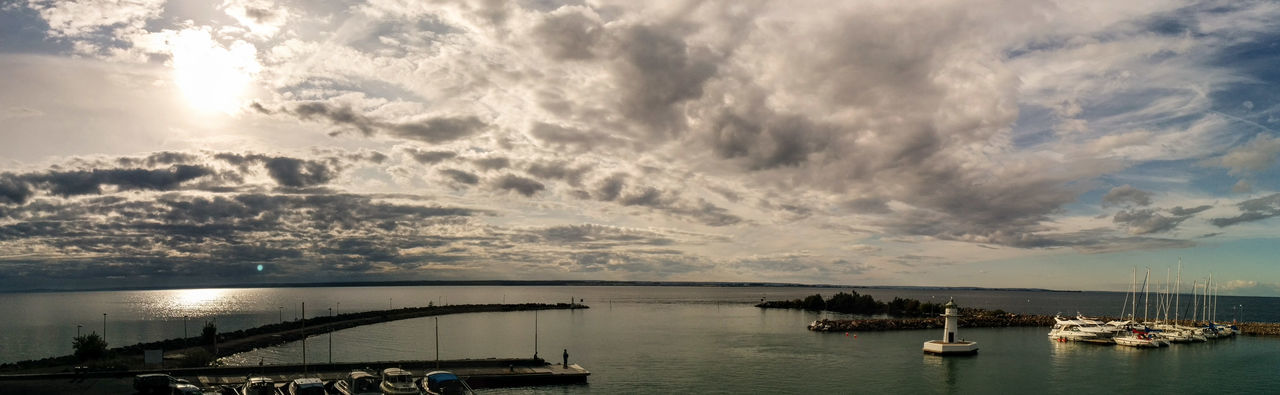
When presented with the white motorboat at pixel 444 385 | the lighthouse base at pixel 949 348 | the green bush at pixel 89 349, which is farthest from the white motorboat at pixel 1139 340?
the green bush at pixel 89 349

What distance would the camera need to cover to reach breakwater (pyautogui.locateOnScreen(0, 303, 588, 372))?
55.2 m

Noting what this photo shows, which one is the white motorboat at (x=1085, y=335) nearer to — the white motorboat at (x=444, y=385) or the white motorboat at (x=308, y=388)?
the white motorboat at (x=444, y=385)

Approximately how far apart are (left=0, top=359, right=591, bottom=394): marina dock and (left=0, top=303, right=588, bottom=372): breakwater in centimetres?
474

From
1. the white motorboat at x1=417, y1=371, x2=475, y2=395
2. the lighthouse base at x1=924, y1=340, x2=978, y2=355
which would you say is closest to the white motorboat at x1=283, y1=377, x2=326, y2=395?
the white motorboat at x1=417, y1=371, x2=475, y2=395

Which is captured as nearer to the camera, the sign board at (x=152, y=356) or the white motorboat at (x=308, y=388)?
the white motorboat at (x=308, y=388)

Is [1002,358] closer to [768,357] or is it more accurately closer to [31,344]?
[768,357]

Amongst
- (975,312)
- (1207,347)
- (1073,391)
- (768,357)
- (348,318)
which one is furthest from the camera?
(975,312)

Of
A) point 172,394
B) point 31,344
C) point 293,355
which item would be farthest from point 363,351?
point 31,344

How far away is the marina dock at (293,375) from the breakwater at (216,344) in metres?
4.74

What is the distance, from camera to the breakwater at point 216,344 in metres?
55.2

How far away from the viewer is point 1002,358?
82.4 meters

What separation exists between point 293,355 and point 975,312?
430 ft

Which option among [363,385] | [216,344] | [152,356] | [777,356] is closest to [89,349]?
[152,356]

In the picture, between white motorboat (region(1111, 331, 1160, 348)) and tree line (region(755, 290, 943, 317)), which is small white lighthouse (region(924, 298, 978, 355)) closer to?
white motorboat (region(1111, 331, 1160, 348))
